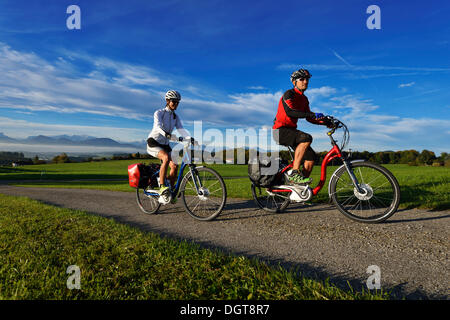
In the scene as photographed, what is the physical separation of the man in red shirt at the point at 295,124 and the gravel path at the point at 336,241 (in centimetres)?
110

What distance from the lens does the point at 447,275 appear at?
2770 millimetres

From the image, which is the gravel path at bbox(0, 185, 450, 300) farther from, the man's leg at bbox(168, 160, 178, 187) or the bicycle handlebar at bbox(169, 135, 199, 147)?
the bicycle handlebar at bbox(169, 135, 199, 147)

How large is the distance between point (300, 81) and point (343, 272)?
169 inches

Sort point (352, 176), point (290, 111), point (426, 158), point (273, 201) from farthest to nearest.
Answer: point (426, 158)
point (273, 201)
point (290, 111)
point (352, 176)

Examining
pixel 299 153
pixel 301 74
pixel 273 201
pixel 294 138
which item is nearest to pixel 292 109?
pixel 294 138

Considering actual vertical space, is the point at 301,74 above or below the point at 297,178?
above

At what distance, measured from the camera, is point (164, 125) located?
6445 mm

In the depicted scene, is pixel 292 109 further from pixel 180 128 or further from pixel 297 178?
pixel 180 128

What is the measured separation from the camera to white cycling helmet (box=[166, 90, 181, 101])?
645 centimetres

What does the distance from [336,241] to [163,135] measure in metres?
Result: 4.55
